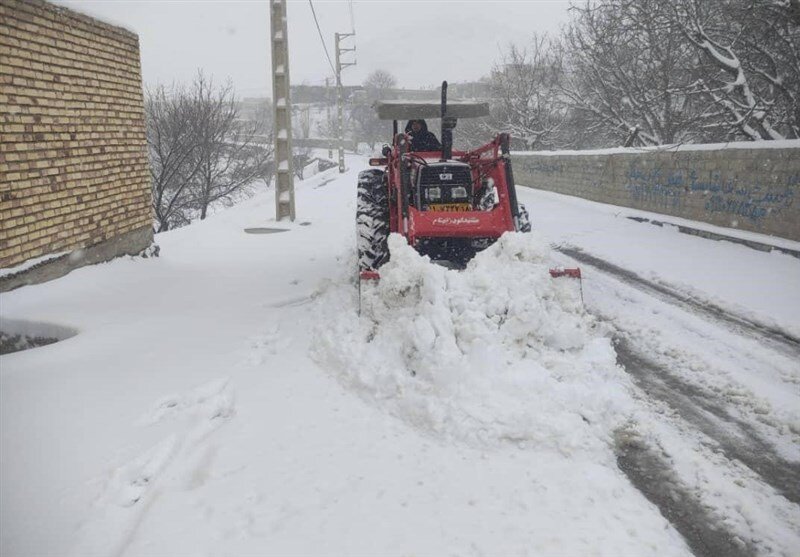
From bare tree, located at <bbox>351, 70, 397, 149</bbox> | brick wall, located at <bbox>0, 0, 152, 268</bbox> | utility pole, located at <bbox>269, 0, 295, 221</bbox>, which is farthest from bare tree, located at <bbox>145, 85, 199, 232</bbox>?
bare tree, located at <bbox>351, 70, 397, 149</bbox>

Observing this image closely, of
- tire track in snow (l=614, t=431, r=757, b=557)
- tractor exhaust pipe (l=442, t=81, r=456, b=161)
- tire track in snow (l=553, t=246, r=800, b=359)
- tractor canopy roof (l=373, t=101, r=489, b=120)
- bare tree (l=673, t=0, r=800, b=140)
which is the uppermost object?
bare tree (l=673, t=0, r=800, b=140)

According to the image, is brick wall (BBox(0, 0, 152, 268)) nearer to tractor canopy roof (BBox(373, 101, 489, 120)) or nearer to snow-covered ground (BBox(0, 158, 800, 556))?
snow-covered ground (BBox(0, 158, 800, 556))

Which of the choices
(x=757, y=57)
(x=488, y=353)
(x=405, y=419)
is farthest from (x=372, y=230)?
(x=757, y=57)

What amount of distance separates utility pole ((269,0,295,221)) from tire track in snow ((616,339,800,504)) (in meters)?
8.67

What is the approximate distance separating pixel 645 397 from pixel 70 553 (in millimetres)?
3414

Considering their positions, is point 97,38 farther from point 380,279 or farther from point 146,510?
point 146,510

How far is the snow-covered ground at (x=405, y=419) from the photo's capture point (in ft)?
7.82

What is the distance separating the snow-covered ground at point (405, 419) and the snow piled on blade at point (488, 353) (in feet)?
0.06

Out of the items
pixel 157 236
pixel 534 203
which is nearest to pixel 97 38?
pixel 157 236

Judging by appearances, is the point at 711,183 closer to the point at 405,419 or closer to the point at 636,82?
the point at 405,419

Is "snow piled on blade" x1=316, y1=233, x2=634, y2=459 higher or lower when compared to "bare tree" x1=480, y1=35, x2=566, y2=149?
lower

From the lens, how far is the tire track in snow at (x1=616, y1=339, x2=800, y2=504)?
2.77 metres

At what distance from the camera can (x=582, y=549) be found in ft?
7.36

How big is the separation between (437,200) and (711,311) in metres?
3.06
